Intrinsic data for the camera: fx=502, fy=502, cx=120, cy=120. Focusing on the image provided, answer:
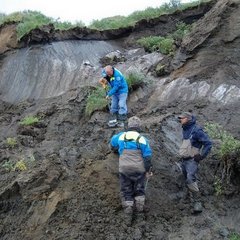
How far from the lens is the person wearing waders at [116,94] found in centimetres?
1228

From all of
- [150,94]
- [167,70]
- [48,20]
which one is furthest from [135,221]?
[48,20]

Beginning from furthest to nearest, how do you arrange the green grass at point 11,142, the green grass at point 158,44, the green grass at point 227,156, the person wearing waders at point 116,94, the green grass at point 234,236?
the green grass at point 158,44 → the green grass at point 11,142 → the person wearing waders at point 116,94 → the green grass at point 227,156 → the green grass at point 234,236

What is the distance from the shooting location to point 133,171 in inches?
347

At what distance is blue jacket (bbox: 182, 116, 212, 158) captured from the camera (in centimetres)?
928

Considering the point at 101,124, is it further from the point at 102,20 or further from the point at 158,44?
the point at 102,20

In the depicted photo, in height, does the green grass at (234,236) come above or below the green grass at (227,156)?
below

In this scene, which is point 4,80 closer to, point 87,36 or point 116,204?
point 87,36

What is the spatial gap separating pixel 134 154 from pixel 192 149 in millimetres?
1221

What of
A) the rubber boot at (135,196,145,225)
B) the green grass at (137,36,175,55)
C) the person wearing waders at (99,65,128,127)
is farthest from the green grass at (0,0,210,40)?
the rubber boot at (135,196,145,225)

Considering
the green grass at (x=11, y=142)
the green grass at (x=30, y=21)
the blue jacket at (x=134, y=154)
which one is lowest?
the green grass at (x=11, y=142)

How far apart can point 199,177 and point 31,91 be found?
8609mm

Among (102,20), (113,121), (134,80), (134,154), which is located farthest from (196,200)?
(102,20)

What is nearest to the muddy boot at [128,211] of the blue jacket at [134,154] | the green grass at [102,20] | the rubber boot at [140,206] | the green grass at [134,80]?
the rubber boot at [140,206]

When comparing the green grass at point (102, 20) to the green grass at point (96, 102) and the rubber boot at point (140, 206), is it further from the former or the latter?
the rubber boot at point (140, 206)
